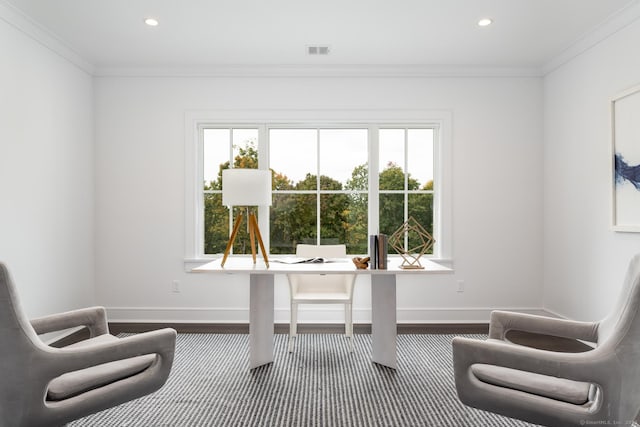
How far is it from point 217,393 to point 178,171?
7.87 ft

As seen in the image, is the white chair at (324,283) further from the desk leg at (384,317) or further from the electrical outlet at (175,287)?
the electrical outlet at (175,287)

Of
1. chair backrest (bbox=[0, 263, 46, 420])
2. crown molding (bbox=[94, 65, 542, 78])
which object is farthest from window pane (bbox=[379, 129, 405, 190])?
chair backrest (bbox=[0, 263, 46, 420])

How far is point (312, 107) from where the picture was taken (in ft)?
13.4

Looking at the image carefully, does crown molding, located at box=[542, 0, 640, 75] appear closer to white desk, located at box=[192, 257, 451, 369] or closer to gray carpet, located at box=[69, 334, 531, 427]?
white desk, located at box=[192, 257, 451, 369]

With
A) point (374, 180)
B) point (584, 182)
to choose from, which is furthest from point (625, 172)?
point (374, 180)

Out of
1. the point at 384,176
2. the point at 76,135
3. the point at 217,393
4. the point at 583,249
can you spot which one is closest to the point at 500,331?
the point at 217,393

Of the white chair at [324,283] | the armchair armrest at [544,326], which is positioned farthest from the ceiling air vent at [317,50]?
the armchair armrest at [544,326]

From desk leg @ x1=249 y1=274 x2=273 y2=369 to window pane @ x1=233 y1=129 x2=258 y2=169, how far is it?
5.64ft

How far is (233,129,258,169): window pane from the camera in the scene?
420cm

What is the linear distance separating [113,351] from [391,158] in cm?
325

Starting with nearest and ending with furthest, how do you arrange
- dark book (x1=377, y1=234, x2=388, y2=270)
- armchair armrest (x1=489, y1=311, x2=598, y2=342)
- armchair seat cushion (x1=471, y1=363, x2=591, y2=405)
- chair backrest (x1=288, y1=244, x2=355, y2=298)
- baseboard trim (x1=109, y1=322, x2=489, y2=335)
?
armchair seat cushion (x1=471, y1=363, x2=591, y2=405)
armchair armrest (x1=489, y1=311, x2=598, y2=342)
dark book (x1=377, y1=234, x2=388, y2=270)
chair backrest (x1=288, y1=244, x2=355, y2=298)
baseboard trim (x1=109, y1=322, x2=489, y2=335)

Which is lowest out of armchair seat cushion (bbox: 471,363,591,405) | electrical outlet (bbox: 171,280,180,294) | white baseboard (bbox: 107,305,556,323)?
white baseboard (bbox: 107,305,556,323)

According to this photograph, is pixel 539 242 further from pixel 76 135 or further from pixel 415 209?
pixel 76 135

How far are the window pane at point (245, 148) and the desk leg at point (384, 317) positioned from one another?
6.72 feet
